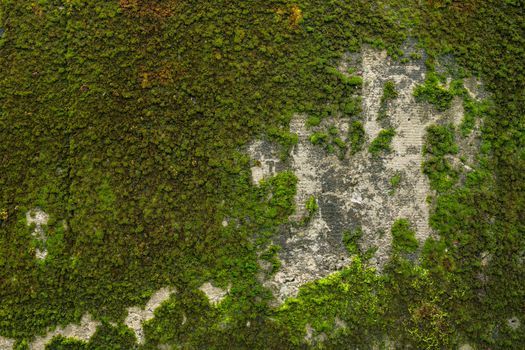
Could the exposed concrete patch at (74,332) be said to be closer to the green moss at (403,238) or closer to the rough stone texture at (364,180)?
the rough stone texture at (364,180)

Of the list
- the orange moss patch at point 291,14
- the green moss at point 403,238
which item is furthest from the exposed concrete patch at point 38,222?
the green moss at point 403,238

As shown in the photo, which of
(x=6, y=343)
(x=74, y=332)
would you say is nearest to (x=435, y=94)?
(x=74, y=332)

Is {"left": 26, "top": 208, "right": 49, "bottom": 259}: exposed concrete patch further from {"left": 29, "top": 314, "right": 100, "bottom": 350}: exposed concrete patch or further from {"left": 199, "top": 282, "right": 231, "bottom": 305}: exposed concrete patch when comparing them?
{"left": 199, "top": 282, "right": 231, "bottom": 305}: exposed concrete patch

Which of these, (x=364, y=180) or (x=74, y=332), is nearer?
(x=74, y=332)

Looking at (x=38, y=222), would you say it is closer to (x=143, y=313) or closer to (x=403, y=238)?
(x=143, y=313)

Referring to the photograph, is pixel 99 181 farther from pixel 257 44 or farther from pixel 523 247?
pixel 523 247

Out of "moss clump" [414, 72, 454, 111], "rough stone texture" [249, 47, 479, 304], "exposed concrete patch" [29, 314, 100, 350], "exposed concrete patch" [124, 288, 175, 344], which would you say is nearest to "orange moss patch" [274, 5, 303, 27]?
"rough stone texture" [249, 47, 479, 304]
